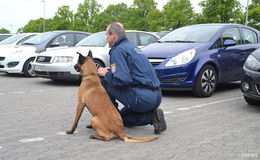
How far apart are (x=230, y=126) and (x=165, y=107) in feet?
5.22

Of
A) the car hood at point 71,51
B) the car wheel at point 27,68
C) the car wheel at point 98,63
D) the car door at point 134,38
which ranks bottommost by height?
the car wheel at point 27,68

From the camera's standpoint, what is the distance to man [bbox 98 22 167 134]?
173 inches

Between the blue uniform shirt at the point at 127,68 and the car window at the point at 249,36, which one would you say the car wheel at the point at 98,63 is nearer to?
the car window at the point at 249,36

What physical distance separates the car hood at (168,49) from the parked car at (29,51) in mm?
4495

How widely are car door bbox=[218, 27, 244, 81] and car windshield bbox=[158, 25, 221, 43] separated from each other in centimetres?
30

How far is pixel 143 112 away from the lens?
186 inches

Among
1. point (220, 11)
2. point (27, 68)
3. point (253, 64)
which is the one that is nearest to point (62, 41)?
point (27, 68)

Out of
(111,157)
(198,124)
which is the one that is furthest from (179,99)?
(111,157)

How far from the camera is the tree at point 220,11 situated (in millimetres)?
42750

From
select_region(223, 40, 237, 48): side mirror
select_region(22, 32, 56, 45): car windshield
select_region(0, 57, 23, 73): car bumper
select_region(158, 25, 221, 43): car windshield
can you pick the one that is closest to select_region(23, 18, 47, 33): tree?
select_region(22, 32, 56, 45): car windshield

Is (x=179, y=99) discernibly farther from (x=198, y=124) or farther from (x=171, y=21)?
(x=171, y=21)

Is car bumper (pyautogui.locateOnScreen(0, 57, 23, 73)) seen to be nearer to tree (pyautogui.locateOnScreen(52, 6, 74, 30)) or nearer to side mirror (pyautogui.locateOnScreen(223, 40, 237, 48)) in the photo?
side mirror (pyautogui.locateOnScreen(223, 40, 237, 48))

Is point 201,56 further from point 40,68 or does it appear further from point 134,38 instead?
point 40,68

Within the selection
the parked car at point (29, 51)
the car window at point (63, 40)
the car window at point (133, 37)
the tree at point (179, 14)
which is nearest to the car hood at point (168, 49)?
the car window at point (133, 37)
